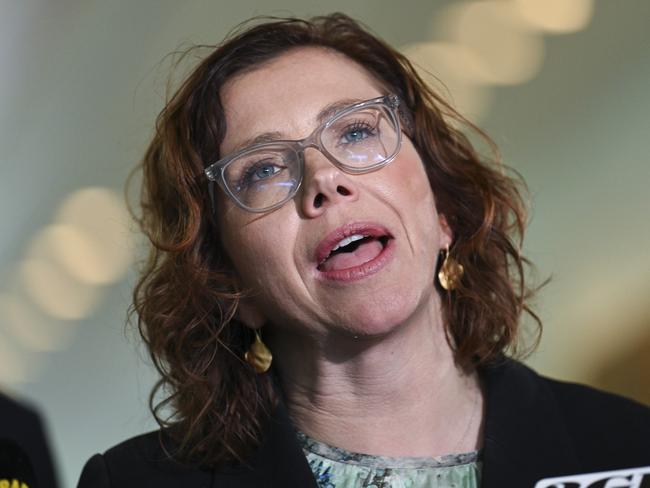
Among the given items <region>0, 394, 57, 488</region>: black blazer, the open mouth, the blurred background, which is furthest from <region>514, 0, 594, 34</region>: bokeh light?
<region>0, 394, 57, 488</region>: black blazer

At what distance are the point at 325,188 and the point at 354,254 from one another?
12cm

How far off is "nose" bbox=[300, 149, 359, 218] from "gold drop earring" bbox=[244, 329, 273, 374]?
323 mm

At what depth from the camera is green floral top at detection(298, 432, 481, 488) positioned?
1.78 m

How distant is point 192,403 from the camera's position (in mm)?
1989

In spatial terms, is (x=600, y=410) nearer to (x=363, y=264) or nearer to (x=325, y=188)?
(x=363, y=264)

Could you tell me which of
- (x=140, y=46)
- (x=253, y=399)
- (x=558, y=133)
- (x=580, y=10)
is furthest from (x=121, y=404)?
(x=580, y=10)

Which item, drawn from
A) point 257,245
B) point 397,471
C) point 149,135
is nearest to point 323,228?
point 257,245

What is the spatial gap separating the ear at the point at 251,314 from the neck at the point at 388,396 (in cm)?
9

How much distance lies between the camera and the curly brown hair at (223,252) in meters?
1.94

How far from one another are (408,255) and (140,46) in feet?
4.99

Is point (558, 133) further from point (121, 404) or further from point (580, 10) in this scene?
point (121, 404)

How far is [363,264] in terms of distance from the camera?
1.74 m

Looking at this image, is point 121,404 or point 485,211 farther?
point 121,404

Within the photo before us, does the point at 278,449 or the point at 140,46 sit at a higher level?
the point at 140,46
